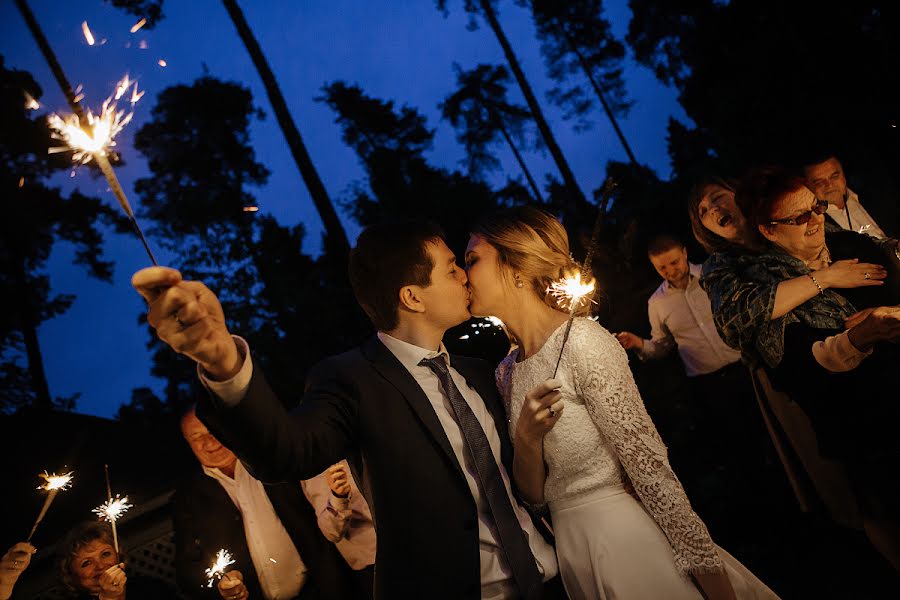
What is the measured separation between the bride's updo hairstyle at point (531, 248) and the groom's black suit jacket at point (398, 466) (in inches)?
33.4

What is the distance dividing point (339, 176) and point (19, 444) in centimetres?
17001

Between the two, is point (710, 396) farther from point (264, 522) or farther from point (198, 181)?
point (198, 181)

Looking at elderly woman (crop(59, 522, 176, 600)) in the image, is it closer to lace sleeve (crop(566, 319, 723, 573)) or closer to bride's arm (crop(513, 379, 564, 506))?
bride's arm (crop(513, 379, 564, 506))

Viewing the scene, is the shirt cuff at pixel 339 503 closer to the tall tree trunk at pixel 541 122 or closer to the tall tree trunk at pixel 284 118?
the tall tree trunk at pixel 284 118

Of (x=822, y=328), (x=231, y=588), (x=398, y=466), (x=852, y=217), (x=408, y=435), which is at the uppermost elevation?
(x=852, y=217)

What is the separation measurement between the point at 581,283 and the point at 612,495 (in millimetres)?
980

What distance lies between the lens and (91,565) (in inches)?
161

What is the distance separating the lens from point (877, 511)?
2.93m

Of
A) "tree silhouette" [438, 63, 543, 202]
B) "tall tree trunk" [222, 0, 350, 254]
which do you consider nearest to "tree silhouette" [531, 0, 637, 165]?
"tree silhouette" [438, 63, 543, 202]

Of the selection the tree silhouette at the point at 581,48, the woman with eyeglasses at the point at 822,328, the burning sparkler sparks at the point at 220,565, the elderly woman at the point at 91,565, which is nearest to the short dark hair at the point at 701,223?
the woman with eyeglasses at the point at 822,328

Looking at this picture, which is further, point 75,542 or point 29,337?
point 29,337

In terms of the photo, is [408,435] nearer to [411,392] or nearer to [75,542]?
[411,392]

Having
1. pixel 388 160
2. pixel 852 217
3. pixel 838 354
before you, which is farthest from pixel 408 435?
pixel 388 160

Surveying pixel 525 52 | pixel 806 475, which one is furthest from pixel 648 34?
pixel 525 52
